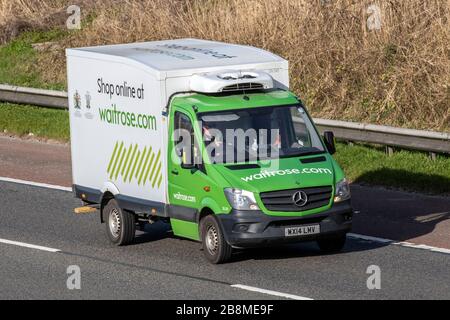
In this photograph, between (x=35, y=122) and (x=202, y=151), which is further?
(x=35, y=122)

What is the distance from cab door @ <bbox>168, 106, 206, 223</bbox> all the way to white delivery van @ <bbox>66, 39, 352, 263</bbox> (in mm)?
14

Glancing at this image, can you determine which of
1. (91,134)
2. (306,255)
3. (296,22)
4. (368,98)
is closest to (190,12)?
(296,22)

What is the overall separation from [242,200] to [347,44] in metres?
10.2

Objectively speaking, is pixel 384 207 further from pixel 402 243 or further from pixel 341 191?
pixel 341 191

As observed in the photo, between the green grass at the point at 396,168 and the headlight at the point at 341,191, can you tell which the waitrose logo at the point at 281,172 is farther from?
the green grass at the point at 396,168

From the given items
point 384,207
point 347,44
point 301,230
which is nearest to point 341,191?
point 301,230

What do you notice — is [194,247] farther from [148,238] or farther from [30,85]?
[30,85]

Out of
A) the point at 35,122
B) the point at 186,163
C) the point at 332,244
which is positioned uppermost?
the point at 186,163

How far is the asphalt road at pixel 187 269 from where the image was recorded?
1400cm

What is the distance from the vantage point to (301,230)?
1490 cm

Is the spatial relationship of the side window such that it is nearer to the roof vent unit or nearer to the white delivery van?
the white delivery van

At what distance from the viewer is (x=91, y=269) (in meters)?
15.4

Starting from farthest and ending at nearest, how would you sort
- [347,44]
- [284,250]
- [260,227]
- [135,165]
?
[347,44] → [135,165] → [284,250] → [260,227]

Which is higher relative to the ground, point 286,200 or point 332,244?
point 286,200
